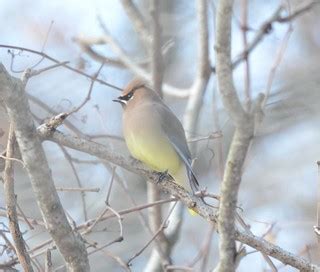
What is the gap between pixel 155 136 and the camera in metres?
4.25

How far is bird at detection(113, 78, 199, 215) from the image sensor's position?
13.7 feet

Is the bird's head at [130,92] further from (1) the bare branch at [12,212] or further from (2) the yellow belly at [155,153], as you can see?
(1) the bare branch at [12,212]

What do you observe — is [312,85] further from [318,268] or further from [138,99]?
[318,268]

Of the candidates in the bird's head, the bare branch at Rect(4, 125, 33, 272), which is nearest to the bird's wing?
the bird's head

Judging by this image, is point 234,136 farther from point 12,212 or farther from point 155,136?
point 155,136

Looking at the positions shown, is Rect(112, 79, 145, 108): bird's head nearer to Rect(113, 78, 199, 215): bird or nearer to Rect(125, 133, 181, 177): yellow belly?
Rect(113, 78, 199, 215): bird

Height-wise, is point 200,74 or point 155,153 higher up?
point 200,74

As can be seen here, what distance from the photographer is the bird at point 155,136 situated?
418 cm

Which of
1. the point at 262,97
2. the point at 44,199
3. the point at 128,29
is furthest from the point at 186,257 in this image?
the point at 262,97

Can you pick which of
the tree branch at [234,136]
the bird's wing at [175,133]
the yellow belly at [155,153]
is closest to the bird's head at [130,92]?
the bird's wing at [175,133]

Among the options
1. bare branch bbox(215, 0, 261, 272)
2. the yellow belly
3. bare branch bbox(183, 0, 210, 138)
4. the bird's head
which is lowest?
bare branch bbox(215, 0, 261, 272)

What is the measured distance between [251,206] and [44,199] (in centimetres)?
488

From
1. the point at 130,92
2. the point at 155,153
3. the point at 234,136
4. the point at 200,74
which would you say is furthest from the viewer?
the point at 200,74

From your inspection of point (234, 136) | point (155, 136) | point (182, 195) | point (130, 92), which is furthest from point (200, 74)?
point (234, 136)
